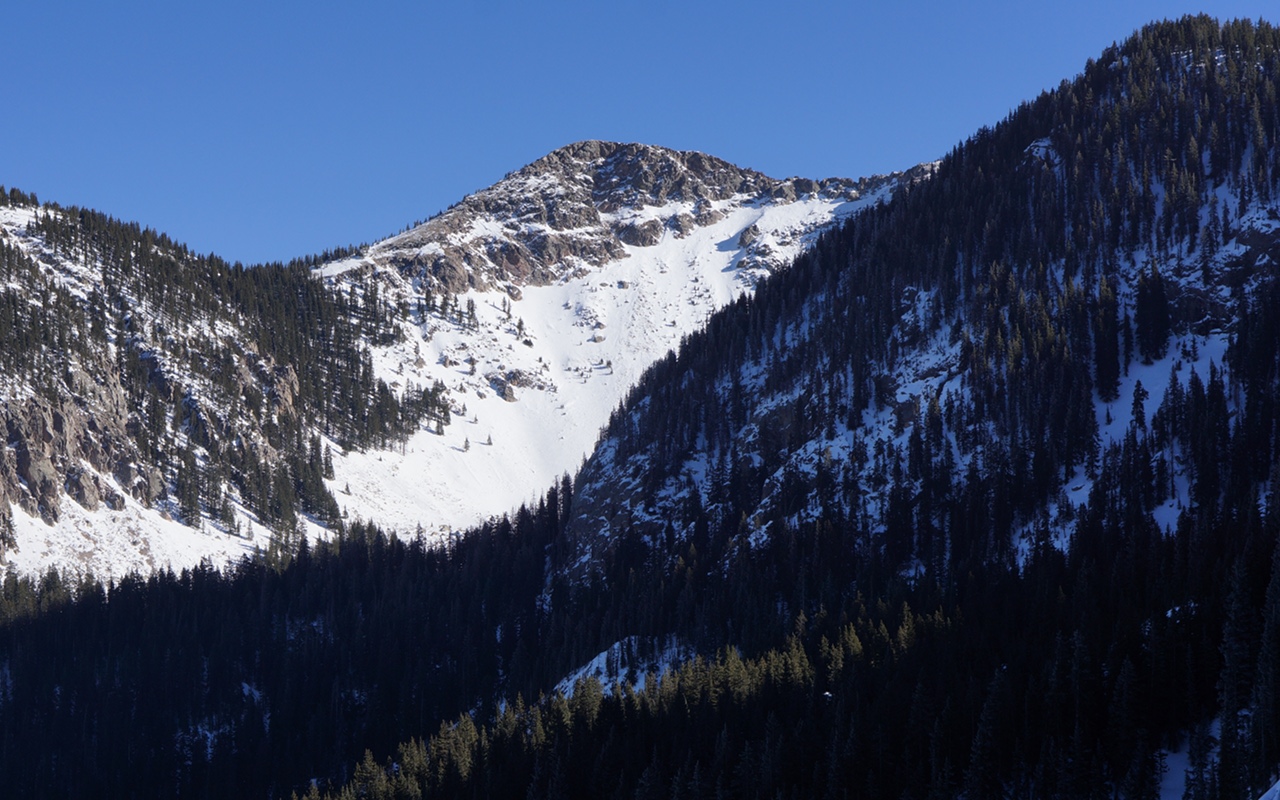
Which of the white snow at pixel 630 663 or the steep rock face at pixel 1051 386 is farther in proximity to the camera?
the white snow at pixel 630 663

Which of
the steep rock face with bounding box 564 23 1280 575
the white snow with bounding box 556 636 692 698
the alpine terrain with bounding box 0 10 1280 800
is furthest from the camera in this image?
the white snow with bounding box 556 636 692 698

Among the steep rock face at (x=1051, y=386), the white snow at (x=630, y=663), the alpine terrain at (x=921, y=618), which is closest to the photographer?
the alpine terrain at (x=921, y=618)

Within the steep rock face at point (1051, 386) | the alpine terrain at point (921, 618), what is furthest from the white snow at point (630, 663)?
the steep rock face at point (1051, 386)

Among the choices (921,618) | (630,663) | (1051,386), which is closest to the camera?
(921,618)

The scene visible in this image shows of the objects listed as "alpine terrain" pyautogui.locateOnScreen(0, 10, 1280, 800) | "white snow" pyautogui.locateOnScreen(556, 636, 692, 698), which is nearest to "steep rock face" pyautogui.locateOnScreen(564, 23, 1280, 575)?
"alpine terrain" pyautogui.locateOnScreen(0, 10, 1280, 800)

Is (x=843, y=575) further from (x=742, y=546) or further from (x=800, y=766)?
(x=800, y=766)

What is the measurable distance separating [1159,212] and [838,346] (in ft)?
157

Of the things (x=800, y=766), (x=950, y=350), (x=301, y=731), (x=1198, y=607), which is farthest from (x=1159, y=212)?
(x=301, y=731)

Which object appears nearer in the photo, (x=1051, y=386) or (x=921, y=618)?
(x=921, y=618)

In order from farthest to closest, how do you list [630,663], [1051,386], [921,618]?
[1051,386] → [630,663] → [921,618]

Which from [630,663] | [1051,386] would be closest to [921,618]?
[630,663]

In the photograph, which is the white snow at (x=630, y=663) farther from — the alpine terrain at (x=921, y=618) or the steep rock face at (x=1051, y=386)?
the steep rock face at (x=1051, y=386)

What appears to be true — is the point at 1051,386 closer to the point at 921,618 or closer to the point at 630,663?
the point at 921,618

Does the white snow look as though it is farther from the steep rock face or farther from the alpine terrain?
the steep rock face
